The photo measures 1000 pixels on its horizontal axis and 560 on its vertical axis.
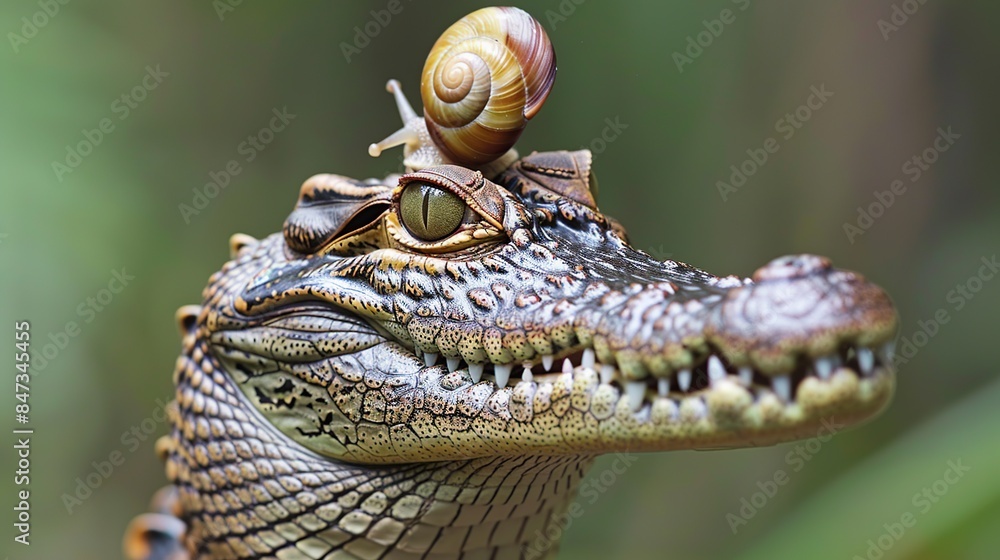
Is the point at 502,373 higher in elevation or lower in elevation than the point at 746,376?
lower

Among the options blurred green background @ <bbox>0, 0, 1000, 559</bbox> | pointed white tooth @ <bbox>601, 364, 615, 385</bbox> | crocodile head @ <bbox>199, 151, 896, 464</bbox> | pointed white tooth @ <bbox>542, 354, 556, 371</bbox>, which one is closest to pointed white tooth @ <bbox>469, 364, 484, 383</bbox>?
crocodile head @ <bbox>199, 151, 896, 464</bbox>

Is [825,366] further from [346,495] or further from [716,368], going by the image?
[346,495]

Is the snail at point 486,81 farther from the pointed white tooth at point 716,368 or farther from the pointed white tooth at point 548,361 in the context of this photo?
the pointed white tooth at point 716,368

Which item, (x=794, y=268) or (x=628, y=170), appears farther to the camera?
(x=628, y=170)

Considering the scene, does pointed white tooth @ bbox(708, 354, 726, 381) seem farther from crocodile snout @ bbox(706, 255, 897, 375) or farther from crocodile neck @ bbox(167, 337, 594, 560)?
crocodile neck @ bbox(167, 337, 594, 560)

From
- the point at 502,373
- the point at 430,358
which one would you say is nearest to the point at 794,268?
the point at 502,373

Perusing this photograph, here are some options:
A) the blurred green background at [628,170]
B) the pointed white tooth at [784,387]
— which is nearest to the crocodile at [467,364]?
the pointed white tooth at [784,387]

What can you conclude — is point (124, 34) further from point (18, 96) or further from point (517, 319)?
point (517, 319)
